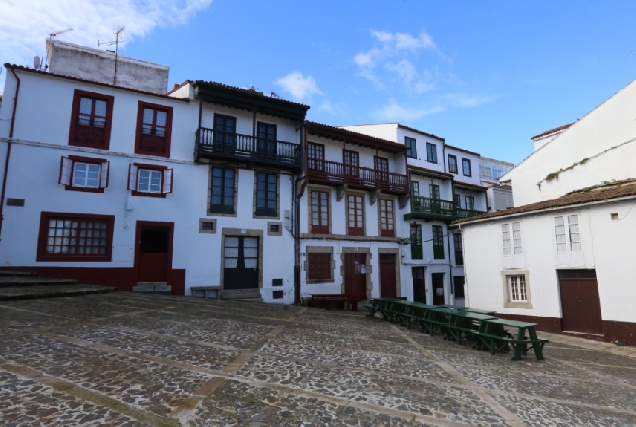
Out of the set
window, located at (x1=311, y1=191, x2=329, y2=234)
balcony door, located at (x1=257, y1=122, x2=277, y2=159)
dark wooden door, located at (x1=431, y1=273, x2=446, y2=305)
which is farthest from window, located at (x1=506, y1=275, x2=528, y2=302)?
balcony door, located at (x1=257, y1=122, x2=277, y2=159)

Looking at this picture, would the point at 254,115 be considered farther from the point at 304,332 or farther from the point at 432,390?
the point at 432,390

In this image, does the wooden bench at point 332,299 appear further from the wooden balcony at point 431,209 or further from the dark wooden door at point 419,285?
the wooden balcony at point 431,209

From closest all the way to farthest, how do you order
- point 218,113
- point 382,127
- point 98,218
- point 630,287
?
point 630,287 → point 98,218 → point 218,113 → point 382,127

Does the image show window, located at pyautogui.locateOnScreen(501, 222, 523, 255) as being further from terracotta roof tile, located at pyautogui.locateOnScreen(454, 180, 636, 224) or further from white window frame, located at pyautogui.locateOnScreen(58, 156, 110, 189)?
white window frame, located at pyautogui.locateOnScreen(58, 156, 110, 189)

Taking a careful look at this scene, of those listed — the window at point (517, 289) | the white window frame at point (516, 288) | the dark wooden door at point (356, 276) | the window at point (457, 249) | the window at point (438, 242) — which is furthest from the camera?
the window at point (457, 249)

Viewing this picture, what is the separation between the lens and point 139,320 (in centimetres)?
848

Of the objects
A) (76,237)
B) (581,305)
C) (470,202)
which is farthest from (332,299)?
(470,202)

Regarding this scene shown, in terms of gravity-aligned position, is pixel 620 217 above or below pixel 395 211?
below

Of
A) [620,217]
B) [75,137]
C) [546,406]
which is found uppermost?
[75,137]

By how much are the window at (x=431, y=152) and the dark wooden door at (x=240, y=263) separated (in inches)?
616

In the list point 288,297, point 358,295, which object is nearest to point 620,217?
point 358,295

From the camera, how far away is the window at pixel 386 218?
2173 centimetres

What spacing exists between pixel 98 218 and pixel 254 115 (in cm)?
866

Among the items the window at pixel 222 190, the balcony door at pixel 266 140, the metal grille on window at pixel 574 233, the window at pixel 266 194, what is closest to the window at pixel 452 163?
the metal grille on window at pixel 574 233
